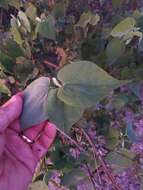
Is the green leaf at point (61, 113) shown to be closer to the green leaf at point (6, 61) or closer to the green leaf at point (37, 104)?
the green leaf at point (37, 104)

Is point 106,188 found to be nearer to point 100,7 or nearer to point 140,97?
point 140,97

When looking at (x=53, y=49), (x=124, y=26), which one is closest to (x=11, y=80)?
(x=53, y=49)

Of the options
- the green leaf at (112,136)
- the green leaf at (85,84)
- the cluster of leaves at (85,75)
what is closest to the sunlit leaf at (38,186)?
the cluster of leaves at (85,75)

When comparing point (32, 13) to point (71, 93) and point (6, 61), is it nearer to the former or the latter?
point (6, 61)

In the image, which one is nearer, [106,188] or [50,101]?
[50,101]

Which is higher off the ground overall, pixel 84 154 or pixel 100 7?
pixel 100 7

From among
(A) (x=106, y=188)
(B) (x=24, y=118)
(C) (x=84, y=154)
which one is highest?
(B) (x=24, y=118)

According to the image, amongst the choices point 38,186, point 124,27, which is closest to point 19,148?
point 38,186
